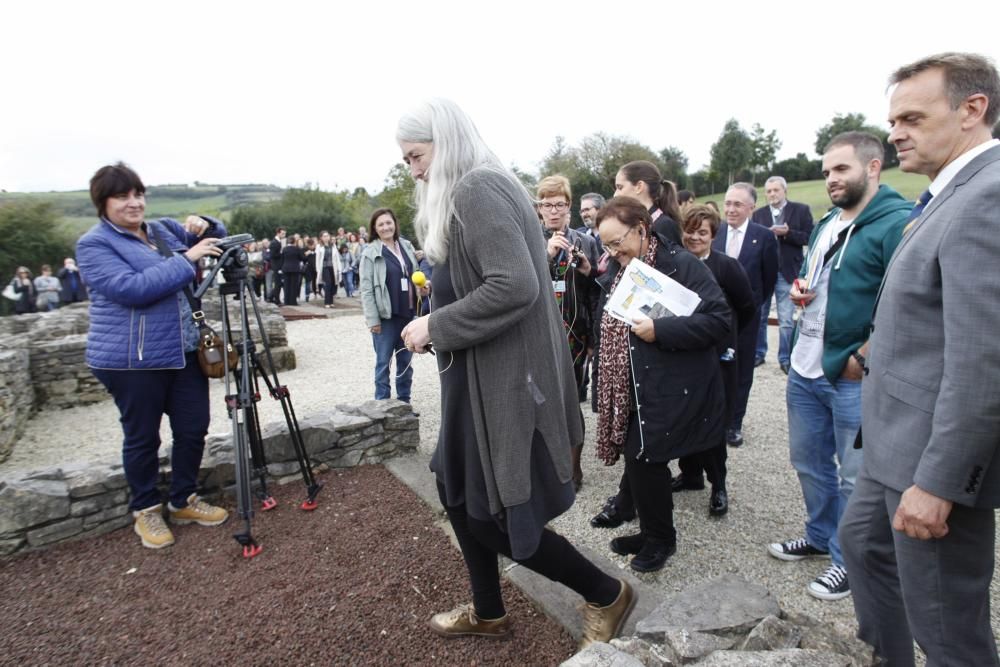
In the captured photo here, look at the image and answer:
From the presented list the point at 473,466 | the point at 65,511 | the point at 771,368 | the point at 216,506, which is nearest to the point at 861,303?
the point at 473,466

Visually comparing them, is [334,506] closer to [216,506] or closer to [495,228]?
[216,506]

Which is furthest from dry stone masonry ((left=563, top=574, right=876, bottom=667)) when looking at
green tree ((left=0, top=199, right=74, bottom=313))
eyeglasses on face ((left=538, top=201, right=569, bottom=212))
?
green tree ((left=0, top=199, right=74, bottom=313))

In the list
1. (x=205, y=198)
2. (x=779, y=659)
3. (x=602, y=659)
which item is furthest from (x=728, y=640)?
(x=205, y=198)

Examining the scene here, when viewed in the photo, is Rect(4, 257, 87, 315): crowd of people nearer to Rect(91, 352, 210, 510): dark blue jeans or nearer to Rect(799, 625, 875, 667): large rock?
Rect(91, 352, 210, 510): dark blue jeans

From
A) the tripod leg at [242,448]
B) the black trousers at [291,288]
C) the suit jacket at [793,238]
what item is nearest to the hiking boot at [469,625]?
the tripod leg at [242,448]

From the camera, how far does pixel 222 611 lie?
2732 millimetres

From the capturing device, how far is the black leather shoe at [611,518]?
3.50m

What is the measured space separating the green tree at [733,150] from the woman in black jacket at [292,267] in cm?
3072

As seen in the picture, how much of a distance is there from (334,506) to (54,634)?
1.53 m

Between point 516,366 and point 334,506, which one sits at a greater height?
point 516,366

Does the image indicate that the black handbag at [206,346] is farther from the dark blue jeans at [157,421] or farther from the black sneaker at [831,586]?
the black sneaker at [831,586]

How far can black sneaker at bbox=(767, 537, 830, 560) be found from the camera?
10.1 ft

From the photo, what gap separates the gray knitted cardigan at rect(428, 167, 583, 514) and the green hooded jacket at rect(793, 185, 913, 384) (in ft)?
4.46

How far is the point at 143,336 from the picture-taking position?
3.18 meters
